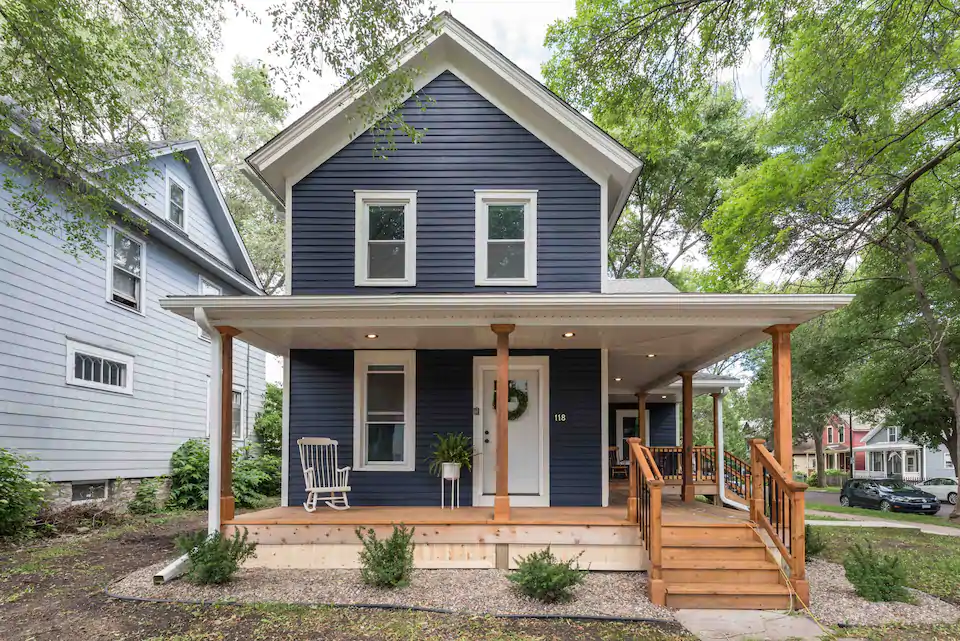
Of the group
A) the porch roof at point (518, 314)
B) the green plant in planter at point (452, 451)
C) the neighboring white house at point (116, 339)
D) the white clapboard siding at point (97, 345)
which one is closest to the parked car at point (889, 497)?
the porch roof at point (518, 314)

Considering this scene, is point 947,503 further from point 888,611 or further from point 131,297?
point 131,297

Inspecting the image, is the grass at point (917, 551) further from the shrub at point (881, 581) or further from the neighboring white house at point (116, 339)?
the neighboring white house at point (116, 339)

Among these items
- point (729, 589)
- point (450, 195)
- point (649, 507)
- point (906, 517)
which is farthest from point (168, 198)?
point (906, 517)

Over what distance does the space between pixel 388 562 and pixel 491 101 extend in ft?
20.0

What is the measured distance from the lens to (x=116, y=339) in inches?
436

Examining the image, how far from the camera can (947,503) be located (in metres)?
23.3

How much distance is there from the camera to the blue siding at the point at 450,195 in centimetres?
859

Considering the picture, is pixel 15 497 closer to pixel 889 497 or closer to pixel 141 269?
pixel 141 269

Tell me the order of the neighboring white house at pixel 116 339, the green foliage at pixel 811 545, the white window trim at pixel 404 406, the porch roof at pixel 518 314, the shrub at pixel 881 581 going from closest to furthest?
the shrub at pixel 881 581, the porch roof at pixel 518 314, the green foliage at pixel 811 545, the white window trim at pixel 404 406, the neighboring white house at pixel 116 339

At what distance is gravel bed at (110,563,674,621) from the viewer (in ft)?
18.3

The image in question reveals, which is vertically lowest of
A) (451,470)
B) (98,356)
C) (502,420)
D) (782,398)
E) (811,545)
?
(811,545)

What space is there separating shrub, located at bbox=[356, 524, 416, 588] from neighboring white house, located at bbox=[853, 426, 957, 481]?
29834 millimetres

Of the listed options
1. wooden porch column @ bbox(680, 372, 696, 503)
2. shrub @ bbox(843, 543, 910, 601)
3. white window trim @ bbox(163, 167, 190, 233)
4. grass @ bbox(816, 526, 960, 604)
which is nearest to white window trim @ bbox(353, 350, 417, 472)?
wooden porch column @ bbox(680, 372, 696, 503)

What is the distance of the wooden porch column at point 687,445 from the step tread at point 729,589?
390cm
